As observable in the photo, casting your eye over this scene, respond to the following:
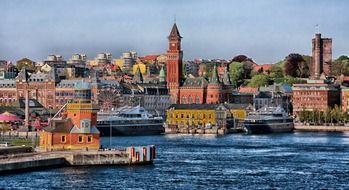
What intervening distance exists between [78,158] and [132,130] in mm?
54977

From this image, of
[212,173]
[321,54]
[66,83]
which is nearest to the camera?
[212,173]

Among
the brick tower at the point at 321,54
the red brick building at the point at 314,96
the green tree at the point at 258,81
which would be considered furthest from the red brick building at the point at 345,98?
the green tree at the point at 258,81

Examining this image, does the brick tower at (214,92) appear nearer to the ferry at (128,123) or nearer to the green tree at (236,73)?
the ferry at (128,123)

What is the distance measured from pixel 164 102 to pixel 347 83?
3984 cm

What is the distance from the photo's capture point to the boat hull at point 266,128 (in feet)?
397

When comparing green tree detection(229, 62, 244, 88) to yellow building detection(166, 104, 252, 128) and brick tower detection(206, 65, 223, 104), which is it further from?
yellow building detection(166, 104, 252, 128)

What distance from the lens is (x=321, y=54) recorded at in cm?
18000

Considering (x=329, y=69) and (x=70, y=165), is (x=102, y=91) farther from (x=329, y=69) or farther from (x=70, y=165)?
(x=70, y=165)

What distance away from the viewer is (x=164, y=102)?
15050 cm

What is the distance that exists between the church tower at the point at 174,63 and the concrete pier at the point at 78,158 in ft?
307

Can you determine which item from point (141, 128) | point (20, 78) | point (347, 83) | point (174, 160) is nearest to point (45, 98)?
point (20, 78)

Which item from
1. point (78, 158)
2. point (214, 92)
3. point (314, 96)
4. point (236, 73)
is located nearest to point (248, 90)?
point (314, 96)

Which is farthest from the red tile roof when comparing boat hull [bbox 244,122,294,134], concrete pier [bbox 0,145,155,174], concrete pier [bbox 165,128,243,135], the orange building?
concrete pier [bbox 0,145,155,174]

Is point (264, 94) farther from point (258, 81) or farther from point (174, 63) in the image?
point (258, 81)
